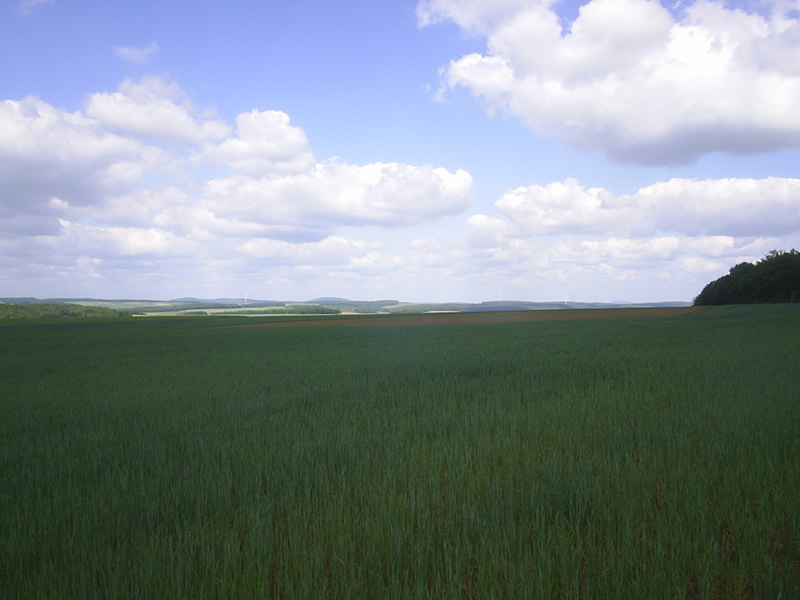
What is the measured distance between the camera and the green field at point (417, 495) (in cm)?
323

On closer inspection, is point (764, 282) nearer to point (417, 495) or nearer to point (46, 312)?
point (417, 495)

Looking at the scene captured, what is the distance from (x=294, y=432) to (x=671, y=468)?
198 inches

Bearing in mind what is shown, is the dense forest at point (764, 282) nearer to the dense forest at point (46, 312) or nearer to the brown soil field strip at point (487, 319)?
the brown soil field strip at point (487, 319)

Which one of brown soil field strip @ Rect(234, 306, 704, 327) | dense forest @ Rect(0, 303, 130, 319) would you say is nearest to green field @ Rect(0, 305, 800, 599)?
brown soil field strip @ Rect(234, 306, 704, 327)

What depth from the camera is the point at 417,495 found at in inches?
181

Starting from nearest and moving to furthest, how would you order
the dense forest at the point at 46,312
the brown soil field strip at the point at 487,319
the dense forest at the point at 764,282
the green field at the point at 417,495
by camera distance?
the green field at the point at 417,495 → the brown soil field strip at the point at 487,319 → the dense forest at the point at 764,282 → the dense forest at the point at 46,312

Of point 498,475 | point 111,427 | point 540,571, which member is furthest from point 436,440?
point 111,427

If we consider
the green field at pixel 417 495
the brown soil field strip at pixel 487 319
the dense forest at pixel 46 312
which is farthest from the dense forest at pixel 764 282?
the dense forest at pixel 46 312

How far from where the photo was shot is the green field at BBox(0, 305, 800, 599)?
3232 millimetres

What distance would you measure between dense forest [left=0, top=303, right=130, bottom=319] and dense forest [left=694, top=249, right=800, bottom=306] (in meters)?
115

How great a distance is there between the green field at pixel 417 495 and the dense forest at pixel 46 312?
9963 centimetres

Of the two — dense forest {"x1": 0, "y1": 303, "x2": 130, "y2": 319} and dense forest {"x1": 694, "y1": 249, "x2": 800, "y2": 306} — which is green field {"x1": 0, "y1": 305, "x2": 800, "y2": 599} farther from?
dense forest {"x1": 0, "y1": 303, "x2": 130, "y2": 319}

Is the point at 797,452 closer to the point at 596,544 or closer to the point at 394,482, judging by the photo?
the point at 596,544

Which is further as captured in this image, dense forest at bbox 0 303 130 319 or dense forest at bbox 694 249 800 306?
dense forest at bbox 0 303 130 319
